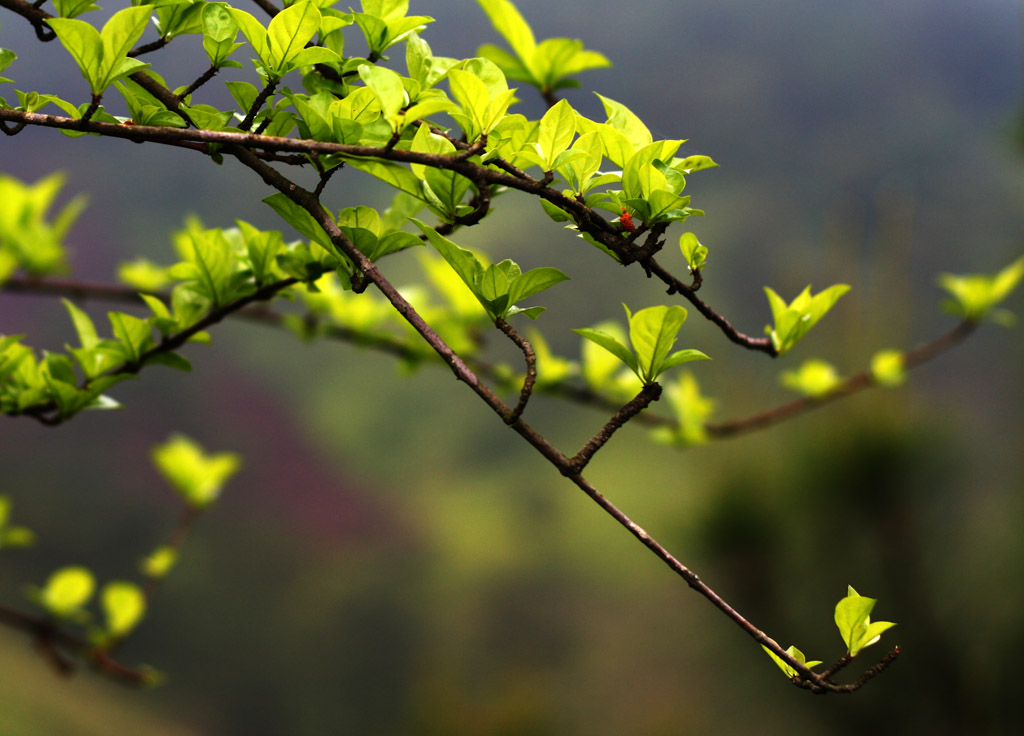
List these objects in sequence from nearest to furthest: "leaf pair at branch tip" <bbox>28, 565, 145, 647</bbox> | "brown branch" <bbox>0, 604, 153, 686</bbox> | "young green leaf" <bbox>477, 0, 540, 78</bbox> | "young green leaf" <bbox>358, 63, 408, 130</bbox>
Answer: "young green leaf" <bbox>358, 63, 408, 130</bbox> → "young green leaf" <bbox>477, 0, 540, 78</bbox> → "brown branch" <bbox>0, 604, 153, 686</bbox> → "leaf pair at branch tip" <bbox>28, 565, 145, 647</bbox>

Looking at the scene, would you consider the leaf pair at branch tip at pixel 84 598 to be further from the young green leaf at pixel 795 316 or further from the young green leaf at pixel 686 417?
the young green leaf at pixel 795 316

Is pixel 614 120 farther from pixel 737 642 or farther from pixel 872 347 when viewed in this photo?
pixel 737 642

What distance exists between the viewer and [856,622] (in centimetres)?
22

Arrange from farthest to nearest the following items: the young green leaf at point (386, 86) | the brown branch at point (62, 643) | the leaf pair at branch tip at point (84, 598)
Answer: the leaf pair at branch tip at point (84, 598) → the brown branch at point (62, 643) → the young green leaf at point (386, 86)

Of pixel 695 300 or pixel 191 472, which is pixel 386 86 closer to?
pixel 695 300

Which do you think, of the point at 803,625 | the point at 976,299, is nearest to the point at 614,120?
the point at 976,299

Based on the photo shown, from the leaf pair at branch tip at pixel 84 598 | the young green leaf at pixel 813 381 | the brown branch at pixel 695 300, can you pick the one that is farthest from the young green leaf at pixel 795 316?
the leaf pair at branch tip at pixel 84 598

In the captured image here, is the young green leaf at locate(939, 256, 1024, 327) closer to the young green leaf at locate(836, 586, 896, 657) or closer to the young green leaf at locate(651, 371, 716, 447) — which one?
the young green leaf at locate(651, 371, 716, 447)

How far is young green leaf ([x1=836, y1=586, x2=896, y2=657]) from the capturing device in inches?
8.6

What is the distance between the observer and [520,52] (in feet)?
1.05

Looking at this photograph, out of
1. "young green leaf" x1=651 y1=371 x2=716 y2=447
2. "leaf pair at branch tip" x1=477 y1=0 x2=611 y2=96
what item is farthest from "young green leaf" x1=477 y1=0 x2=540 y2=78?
"young green leaf" x1=651 y1=371 x2=716 y2=447

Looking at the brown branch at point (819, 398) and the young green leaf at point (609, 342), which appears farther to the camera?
the brown branch at point (819, 398)

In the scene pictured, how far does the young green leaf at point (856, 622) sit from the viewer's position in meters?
0.22

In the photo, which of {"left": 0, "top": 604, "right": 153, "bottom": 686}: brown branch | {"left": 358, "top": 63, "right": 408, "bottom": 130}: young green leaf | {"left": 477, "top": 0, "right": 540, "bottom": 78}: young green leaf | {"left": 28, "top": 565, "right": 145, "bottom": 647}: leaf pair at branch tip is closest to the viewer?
{"left": 358, "top": 63, "right": 408, "bottom": 130}: young green leaf
